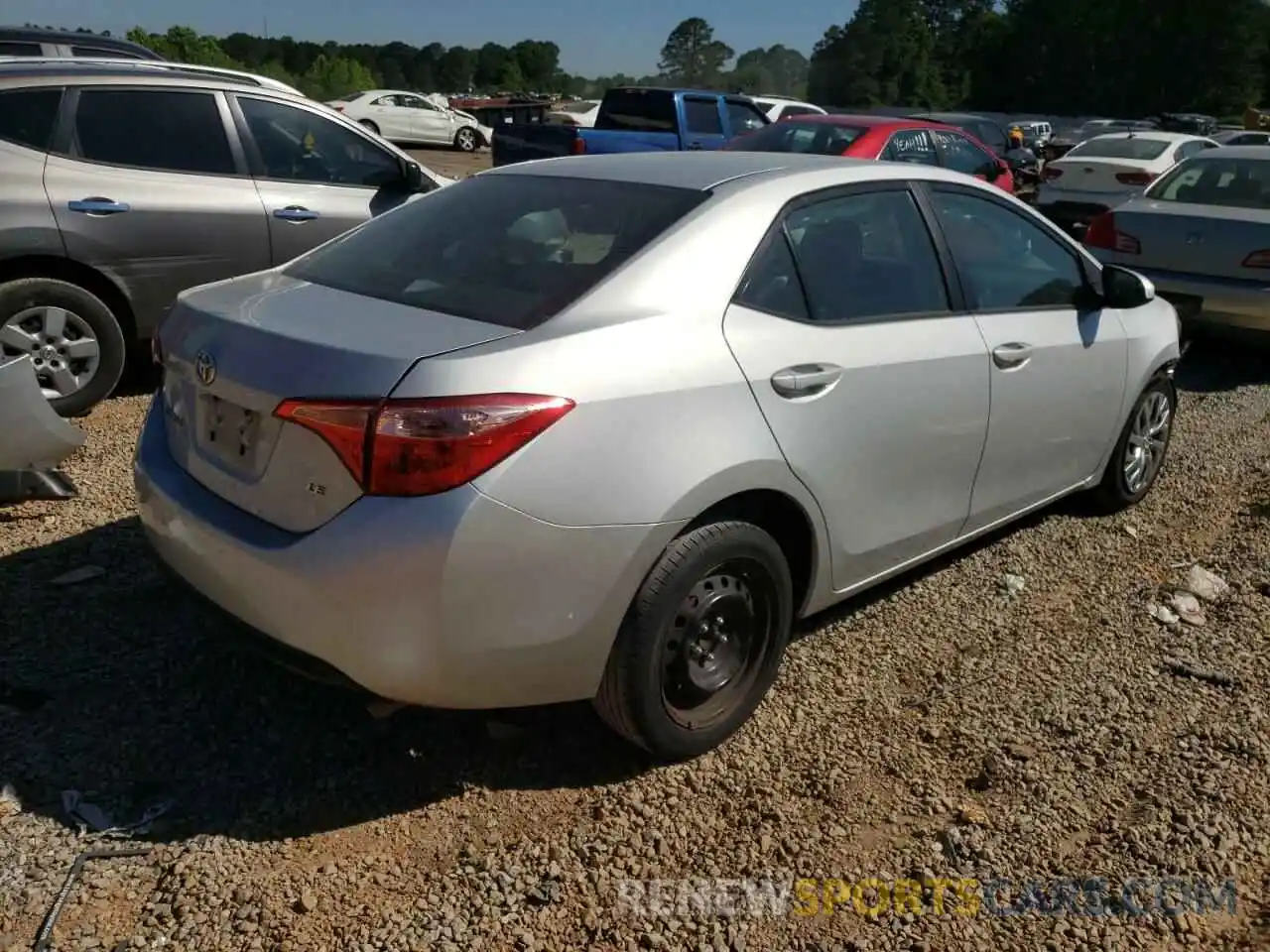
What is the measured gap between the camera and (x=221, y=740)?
315 cm

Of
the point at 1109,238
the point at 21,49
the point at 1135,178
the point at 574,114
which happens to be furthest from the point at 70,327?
the point at 574,114

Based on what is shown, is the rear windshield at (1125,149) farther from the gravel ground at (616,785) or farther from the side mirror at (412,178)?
the gravel ground at (616,785)

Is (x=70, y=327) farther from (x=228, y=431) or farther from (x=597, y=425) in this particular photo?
(x=597, y=425)

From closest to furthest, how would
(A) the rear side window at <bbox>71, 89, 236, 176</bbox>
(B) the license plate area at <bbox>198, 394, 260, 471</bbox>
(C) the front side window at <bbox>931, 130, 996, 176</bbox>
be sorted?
(B) the license plate area at <bbox>198, 394, 260, 471</bbox> < (A) the rear side window at <bbox>71, 89, 236, 176</bbox> < (C) the front side window at <bbox>931, 130, 996, 176</bbox>

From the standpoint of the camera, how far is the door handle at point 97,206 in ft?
18.4

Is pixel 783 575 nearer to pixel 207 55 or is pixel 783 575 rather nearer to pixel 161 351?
pixel 161 351

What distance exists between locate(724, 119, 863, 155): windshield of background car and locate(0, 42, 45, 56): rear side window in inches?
259

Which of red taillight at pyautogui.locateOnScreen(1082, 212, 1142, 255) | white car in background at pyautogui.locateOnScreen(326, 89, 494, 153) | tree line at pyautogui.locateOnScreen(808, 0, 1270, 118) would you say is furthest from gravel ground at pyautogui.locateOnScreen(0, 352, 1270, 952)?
tree line at pyautogui.locateOnScreen(808, 0, 1270, 118)

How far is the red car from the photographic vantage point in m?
10.2

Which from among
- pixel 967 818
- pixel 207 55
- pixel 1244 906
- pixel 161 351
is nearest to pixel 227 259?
pixel 161 351

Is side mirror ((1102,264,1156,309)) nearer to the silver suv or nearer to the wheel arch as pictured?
the silver suv

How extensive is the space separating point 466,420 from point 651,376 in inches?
20.0

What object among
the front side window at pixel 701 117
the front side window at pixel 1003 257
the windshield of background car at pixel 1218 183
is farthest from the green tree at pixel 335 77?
the front side window at pixel 1003 257

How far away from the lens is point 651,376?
2.76 metres
